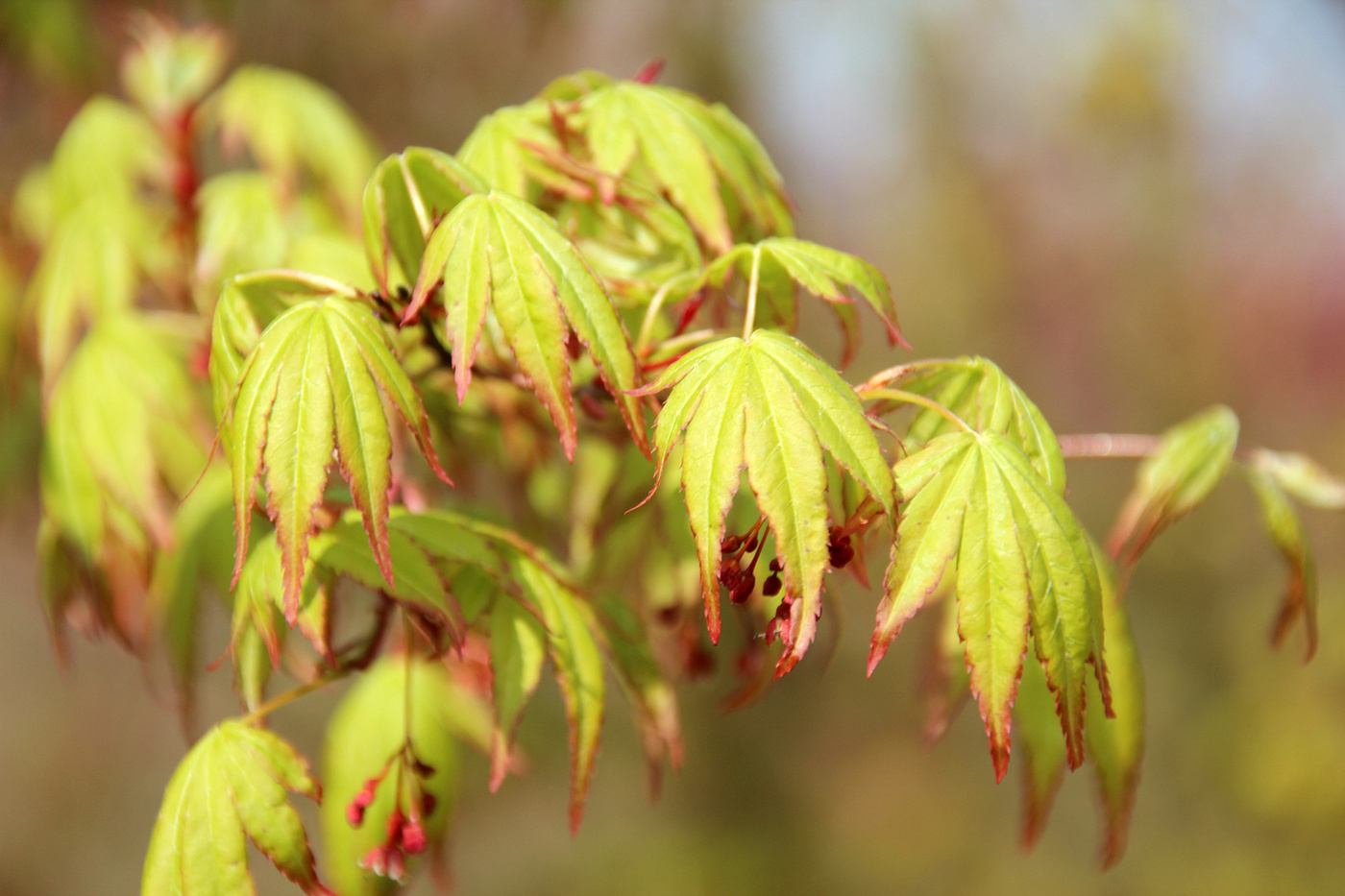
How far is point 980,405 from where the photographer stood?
27.2 inches

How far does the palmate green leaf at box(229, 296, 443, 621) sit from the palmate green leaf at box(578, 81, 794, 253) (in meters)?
0.27

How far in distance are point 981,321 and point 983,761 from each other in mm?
2536

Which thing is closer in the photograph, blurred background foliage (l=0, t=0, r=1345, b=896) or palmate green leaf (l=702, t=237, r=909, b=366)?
palmate green leaf (l=702, t=237, r=909, b=366)

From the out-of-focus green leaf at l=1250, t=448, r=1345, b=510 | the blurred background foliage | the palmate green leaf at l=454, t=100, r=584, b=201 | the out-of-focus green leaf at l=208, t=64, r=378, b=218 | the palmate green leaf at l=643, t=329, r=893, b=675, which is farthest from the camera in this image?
the blurred background foliage

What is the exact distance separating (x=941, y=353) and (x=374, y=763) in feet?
14.6

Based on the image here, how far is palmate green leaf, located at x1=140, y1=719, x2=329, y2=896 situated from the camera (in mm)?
673

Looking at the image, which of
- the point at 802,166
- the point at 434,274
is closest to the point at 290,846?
the point at 434,274

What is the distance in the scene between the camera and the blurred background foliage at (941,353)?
266 centimetres

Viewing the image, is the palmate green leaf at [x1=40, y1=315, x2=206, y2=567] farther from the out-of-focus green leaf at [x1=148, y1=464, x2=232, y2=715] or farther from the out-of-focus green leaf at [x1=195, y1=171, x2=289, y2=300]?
the out-of-focus green leaf at [x1=195, y1=171, x2=289, y2=300]

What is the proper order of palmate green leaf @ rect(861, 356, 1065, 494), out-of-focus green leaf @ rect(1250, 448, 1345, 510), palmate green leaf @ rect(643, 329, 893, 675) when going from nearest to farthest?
palmate green leaf @ rect(643, 329, 893, 675), palmate green leaf @ rect(861, 356, 1065, 494), out-of-focus green leaf @ rect(1250, 448, 1345, 510)

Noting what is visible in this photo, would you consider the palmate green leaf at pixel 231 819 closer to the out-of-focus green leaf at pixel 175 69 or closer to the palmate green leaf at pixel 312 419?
the palmate green leaf at pixel 312 419

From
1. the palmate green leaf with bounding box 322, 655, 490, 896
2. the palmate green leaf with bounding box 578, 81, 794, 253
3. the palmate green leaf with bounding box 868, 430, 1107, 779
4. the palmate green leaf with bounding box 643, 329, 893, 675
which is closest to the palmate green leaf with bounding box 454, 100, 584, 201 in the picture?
the palmate green leaf with bounding box 578, 81, 794, 253

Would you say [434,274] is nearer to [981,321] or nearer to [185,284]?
[185,284]

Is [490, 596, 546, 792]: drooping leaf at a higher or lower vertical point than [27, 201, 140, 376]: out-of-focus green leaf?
lower
